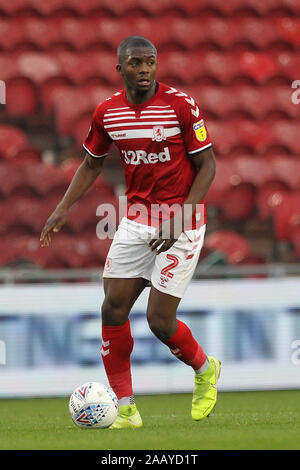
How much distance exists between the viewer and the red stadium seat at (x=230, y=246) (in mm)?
10055

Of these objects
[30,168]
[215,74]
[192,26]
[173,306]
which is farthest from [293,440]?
[192,26]

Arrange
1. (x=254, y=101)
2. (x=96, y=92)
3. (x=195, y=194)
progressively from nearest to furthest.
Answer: (x=195, y=194)
(x=96, y=92)
(x=254, y=101)

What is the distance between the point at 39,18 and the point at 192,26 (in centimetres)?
223

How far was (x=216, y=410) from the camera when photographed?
266 inches

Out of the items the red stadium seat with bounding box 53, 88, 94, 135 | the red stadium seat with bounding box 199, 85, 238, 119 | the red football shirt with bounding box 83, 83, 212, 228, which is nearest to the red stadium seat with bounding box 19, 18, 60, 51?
the red stadium seat with bounding box 53, 88, 94, 135

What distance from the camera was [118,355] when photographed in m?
5.55

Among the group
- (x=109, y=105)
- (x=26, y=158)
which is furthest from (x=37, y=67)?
(x=109, y=105)

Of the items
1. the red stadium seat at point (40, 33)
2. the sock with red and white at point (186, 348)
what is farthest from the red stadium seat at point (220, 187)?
the sock with red and white at point (186, 348)

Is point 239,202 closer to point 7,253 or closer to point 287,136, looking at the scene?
point 287,136

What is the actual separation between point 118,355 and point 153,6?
30.4 ft

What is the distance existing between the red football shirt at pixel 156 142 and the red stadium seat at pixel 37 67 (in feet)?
22.4

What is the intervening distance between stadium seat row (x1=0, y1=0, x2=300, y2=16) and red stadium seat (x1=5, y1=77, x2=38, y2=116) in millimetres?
1729

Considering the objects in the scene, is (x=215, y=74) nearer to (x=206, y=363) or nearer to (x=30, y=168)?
(x=30, y=168)

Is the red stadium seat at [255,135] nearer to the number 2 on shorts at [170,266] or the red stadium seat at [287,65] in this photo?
the red stadium seat at [287,65]
